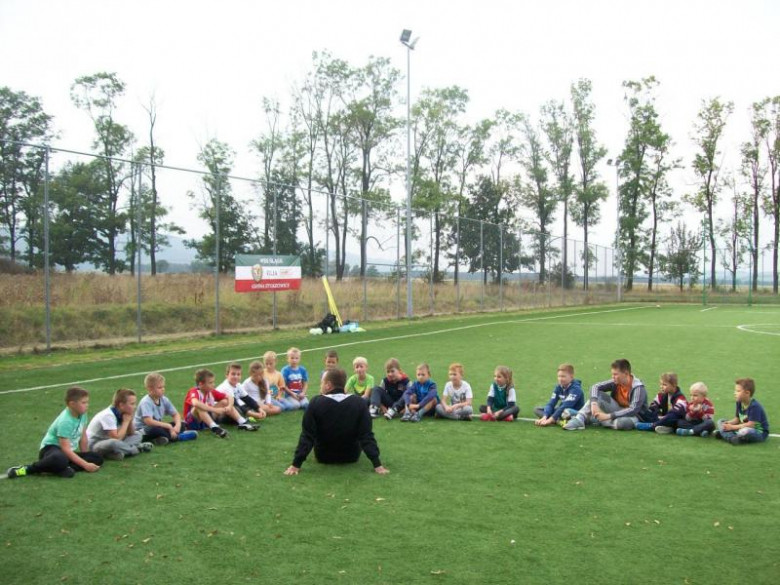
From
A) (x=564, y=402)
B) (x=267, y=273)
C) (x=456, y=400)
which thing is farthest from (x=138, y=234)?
(x=564, y=402)

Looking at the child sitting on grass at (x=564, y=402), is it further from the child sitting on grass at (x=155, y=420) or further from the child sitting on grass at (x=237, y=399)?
the child sitting on grass at (x=155, y=420)

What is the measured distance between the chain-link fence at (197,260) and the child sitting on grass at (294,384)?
24.7 feet

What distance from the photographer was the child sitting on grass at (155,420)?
7.72 m

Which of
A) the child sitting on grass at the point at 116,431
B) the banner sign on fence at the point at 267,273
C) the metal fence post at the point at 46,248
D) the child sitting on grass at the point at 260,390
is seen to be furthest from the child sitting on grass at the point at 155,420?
the banner sign on fence at the point at 267,273

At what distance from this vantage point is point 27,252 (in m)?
14.9

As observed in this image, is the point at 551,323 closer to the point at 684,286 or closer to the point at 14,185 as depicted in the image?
the point at 14,185

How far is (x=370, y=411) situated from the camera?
30.2 ft

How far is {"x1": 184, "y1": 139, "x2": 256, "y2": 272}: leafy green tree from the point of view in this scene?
1938cm

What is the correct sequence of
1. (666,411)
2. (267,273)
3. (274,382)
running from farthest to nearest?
(267,273) → (274,382) → (666,411)

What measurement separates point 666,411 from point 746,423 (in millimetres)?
1013

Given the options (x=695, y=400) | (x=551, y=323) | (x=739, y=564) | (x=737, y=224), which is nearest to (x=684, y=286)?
(x=737, y=224)

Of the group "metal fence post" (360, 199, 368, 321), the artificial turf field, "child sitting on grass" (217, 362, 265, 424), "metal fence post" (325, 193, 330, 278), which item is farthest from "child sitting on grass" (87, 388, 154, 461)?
"metal fence post" (360, 199, 368, 321)

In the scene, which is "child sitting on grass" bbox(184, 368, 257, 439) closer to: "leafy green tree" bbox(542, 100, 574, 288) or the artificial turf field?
the artificial turf field

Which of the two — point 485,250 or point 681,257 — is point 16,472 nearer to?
point 485,250
